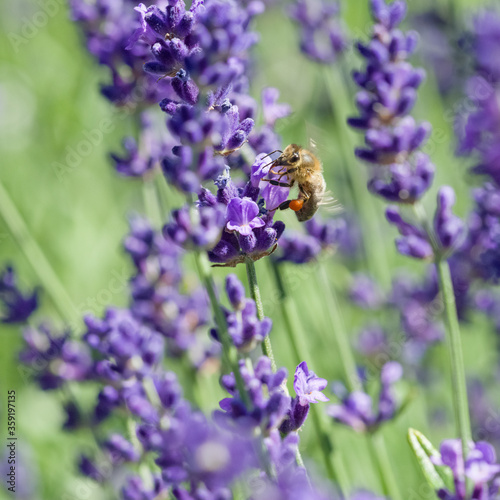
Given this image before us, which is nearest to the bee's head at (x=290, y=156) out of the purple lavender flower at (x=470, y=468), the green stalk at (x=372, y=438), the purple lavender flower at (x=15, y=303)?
the green stalk at (x=372, y=438)

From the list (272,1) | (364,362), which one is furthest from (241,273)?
(272,1)

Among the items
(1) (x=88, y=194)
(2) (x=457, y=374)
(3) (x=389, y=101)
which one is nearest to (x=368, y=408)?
(2) (x=457, y=374)

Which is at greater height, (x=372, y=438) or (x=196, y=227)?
(x=196, y=227)

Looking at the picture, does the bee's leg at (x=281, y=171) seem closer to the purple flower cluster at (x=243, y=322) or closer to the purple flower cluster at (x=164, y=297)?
the purple flower cluster at (x=243, y=322)

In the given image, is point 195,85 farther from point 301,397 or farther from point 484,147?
point 484,147

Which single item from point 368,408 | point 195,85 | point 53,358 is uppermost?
point 195,85

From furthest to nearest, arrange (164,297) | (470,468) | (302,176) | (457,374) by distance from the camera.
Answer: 1. (164,297)
2. (302,176)
3. (457,374)
4. (470,468)

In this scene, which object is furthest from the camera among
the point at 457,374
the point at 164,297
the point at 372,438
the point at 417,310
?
the point at 417,310
